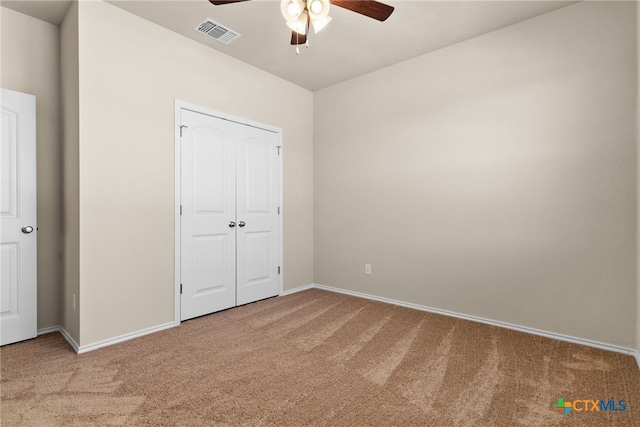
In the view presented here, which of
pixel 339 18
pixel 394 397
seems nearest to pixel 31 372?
pixel 394 397

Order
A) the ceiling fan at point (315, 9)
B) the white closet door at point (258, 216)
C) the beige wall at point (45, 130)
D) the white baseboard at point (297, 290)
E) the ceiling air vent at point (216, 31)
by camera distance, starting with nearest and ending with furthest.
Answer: the ceiling fan at point (315, 9)
the beige wall at point (45, 130)
the ceiling air vent at point (216, 31)
the white closet door at point (258, 216)
the white baseboard at point (297, 290)

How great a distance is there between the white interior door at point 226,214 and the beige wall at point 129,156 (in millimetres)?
181

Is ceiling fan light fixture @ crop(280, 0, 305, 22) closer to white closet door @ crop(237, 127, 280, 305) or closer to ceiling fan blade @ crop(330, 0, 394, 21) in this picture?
ceiling fan blade @ crop(330, 0, 394, 21)

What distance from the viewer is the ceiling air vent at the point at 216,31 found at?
9.86 ft

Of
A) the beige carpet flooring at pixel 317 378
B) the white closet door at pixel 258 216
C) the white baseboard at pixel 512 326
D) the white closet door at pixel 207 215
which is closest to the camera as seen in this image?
the beige carpet flooring at pixel 317 378

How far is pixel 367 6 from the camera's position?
202 centimetres

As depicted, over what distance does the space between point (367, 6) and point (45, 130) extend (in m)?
2.96

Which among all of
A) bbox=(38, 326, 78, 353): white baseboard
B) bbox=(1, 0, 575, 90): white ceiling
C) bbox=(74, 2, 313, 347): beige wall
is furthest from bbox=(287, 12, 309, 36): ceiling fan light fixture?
bbox=(38, 326, 78, 353): white baseboard

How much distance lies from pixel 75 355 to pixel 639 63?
4782 mm

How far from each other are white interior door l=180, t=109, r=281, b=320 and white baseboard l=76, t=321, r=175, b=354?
21cm

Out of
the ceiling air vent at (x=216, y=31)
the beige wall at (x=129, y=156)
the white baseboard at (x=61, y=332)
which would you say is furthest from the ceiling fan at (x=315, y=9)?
the white baseboard at (x=61, y=332)

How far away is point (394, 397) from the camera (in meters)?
1.94

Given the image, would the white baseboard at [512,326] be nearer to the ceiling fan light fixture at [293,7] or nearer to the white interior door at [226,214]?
the white interior door at [226,214]

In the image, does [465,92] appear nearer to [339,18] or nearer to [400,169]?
[400,169]
